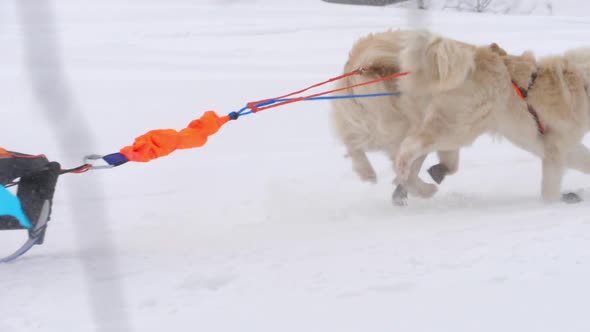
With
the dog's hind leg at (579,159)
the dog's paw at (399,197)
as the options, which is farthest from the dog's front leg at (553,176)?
the dog's paw at (399,197)

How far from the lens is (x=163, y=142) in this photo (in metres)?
3.71

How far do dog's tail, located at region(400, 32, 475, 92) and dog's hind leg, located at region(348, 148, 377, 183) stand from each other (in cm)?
78

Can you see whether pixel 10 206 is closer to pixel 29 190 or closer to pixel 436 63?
pixel 29 190

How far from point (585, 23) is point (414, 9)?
44.1 ft

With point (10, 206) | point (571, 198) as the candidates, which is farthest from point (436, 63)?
point (10, 206)

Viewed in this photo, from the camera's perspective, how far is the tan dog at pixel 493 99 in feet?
14.7

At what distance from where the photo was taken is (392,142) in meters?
4.91

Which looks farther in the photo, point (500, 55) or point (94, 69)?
point (94, 69)

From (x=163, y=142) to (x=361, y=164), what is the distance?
189cm

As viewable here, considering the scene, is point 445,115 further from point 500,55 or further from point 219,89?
point 219,89

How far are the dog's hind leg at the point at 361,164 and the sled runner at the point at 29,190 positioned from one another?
2320mm

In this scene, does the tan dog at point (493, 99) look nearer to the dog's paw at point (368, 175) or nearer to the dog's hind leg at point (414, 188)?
the dog's hind leg at point (414, 188)

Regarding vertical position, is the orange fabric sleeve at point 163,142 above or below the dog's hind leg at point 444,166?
above

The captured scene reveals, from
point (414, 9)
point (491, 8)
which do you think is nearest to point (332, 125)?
point (414, 9)
